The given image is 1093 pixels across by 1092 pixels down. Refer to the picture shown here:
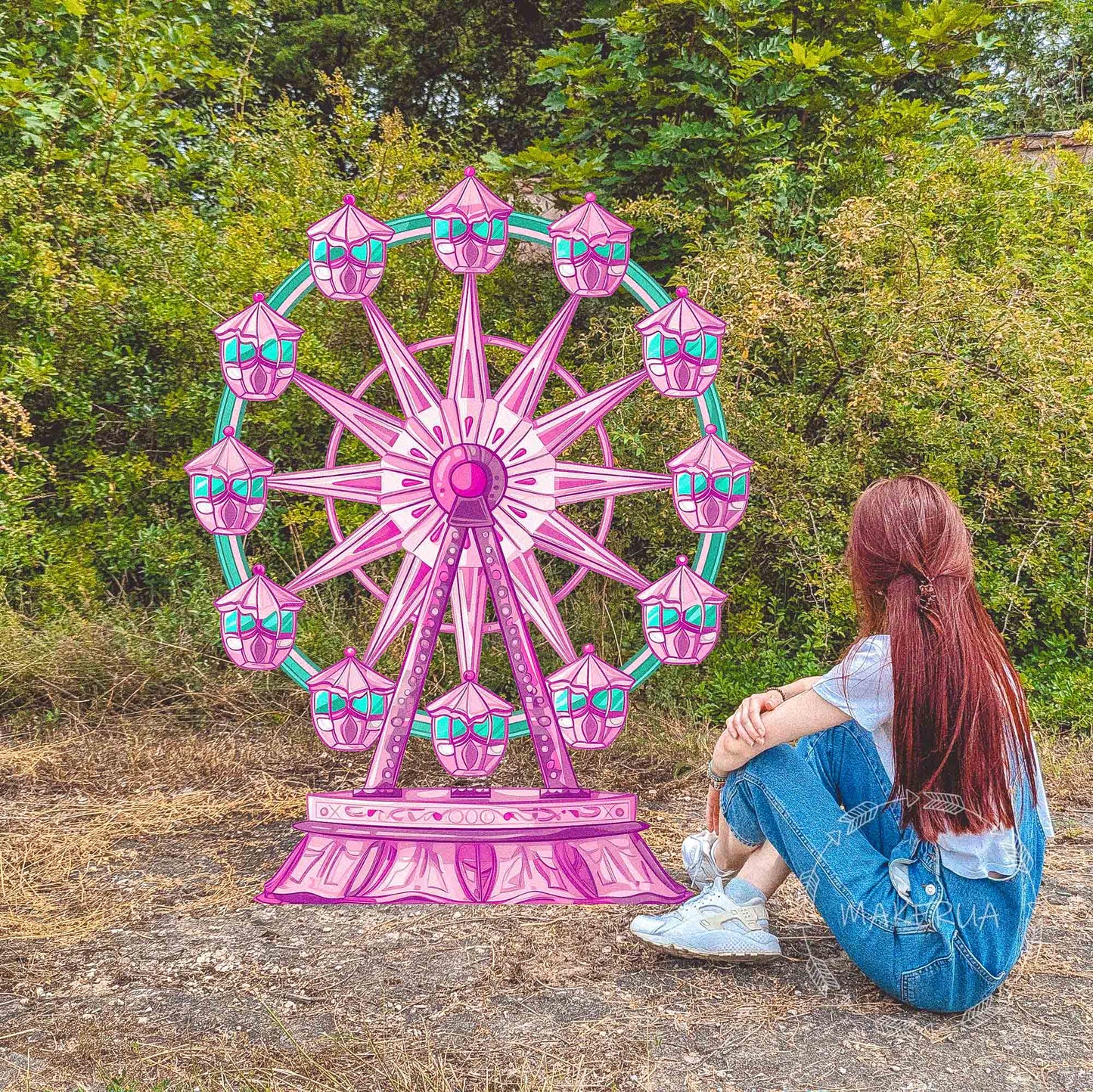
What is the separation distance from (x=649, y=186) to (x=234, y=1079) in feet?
14.1

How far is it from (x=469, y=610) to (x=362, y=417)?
2.10 feet

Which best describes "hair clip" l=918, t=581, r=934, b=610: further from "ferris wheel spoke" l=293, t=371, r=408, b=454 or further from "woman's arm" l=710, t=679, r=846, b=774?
"ferris wheel spoke" l=293, t=371, r=408, b=454

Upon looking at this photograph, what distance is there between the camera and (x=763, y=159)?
484cm

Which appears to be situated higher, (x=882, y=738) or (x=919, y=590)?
(x=919, y=590)

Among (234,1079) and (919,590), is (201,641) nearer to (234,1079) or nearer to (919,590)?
(234,1079)

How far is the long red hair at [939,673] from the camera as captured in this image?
2.14m

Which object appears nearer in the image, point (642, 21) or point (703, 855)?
point (703, 855)

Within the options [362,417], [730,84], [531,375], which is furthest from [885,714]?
[730,84]

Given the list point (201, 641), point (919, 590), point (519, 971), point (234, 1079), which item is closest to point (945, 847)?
point (919, 590)

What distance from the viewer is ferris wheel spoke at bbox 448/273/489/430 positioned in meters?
3.08

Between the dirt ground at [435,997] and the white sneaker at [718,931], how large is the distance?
2.6 inches

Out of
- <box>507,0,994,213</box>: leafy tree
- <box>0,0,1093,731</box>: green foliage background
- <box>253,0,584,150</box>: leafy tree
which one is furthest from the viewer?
<box>253,0,584,150</box>: leafy tree

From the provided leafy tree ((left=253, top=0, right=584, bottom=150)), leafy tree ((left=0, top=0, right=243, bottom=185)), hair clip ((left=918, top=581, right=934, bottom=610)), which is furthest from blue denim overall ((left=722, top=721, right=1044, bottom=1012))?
leafy tree ((left=253, top=0, right=584, bottom=150))

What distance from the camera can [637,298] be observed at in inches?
122
